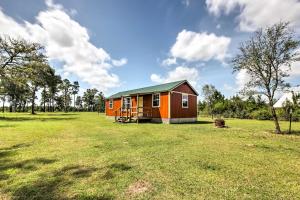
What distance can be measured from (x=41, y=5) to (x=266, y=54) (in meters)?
14.6

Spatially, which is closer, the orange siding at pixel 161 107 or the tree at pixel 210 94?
the orange siding at pixel 161 107

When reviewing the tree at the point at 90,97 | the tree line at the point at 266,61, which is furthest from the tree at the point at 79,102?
the tree line at the point at 266,61

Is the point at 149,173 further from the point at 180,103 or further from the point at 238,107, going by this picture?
the point at 238,107

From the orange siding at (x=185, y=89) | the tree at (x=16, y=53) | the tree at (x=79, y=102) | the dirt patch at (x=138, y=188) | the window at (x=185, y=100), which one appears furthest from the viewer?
the tree at (x=79, y=102)

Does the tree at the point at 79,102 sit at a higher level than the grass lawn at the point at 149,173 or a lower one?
higher

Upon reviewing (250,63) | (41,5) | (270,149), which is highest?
(41,5)

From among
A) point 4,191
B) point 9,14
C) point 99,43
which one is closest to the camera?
point 4,191

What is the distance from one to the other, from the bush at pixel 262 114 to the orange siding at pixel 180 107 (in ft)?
39.5

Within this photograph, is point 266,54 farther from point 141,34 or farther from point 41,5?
point 41,5

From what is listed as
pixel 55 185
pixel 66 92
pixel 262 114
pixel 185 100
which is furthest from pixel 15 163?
pixel 66 92

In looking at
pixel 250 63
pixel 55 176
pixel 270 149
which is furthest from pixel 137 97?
pixel 55 176

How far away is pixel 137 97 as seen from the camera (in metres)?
20.0

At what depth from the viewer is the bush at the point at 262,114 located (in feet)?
82.9

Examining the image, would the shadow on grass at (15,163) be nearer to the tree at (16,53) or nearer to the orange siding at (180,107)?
the orange siding at (180,107)
